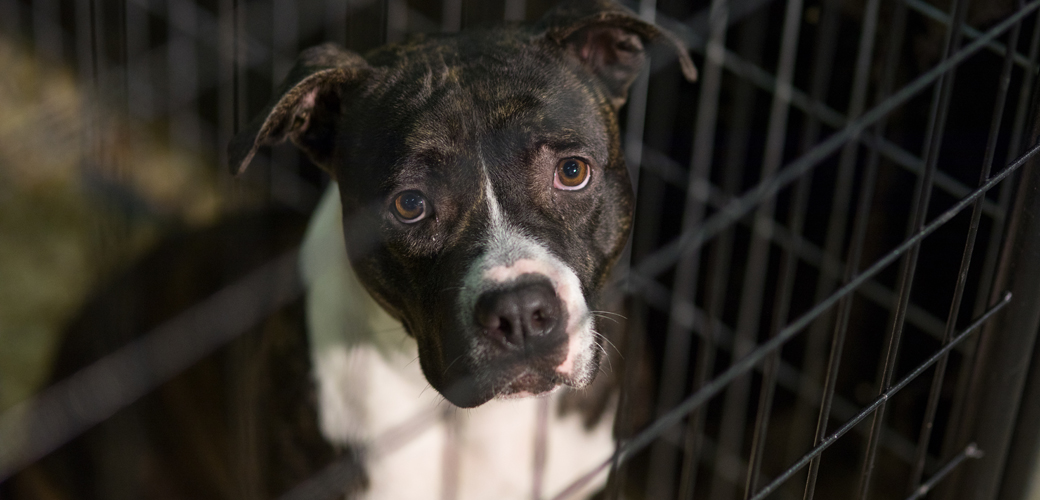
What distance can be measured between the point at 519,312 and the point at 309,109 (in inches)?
29.3

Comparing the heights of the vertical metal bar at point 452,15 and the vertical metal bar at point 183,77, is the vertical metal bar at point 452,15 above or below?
above

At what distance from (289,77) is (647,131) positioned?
1396 millimetres

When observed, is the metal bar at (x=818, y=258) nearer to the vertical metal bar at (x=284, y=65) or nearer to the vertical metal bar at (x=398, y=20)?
the vertical metal bar at (x=398, y=20)

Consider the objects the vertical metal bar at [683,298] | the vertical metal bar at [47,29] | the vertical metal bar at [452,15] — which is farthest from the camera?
the vertical metal bar at [47,29]

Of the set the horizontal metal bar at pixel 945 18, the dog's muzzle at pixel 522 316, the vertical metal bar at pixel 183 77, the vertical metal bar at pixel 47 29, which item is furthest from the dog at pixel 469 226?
the vertical metal bar at pixel 47 29

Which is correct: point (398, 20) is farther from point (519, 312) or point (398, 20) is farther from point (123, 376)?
point (519, 312)

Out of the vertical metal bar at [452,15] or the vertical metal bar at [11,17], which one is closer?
the vertical metal bar at [452,15]

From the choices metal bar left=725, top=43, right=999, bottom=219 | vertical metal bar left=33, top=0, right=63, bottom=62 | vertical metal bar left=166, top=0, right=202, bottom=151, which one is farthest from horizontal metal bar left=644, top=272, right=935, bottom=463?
vertical metal bar left=33, top=0, right=63, bottom=62

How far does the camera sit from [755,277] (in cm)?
258

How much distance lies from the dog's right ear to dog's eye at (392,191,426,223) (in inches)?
11.5

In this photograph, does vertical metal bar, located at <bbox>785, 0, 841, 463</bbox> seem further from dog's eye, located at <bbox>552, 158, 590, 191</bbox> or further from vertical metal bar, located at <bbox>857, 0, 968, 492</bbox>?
vertical metal bar, located at <bbox>857, 0, 968, 492</bbox>

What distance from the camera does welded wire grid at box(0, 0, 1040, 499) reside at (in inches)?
78.1

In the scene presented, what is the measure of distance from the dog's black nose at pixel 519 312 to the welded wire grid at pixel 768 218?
0.94 feet

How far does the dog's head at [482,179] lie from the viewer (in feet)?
4.89
